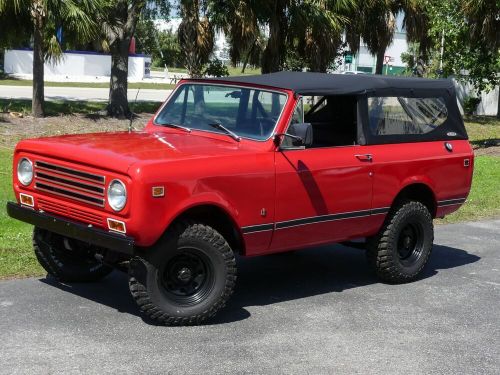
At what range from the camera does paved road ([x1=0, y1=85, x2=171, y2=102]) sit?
2877 centimetres

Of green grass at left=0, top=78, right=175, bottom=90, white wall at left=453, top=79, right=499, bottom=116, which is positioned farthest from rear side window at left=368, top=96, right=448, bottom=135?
green grass at left=0, top=78, right=175, bottom=90

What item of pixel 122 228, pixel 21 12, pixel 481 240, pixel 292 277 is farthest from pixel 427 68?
pixel 122 228

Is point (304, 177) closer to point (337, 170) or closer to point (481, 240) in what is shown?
point (337, 170)

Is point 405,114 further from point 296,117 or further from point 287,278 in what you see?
point 287,278

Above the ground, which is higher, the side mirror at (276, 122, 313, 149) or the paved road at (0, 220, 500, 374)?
the side mirror at (276, 122, 313, 149)

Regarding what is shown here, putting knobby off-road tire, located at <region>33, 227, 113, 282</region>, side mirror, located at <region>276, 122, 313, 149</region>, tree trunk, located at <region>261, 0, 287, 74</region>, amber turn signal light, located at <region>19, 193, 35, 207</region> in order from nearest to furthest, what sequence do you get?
amber turn signal light, located at <region>19, 193, 35, 207</region>
side mirror, located at <region>276, 122, 313, 149</region>
knobby off-road tire, located at <region>33, 227, 113, 282</region>
tree trunk, located at <region>261, 0, 287, 74</region>

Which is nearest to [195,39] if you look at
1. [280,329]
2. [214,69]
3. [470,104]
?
[214,69]

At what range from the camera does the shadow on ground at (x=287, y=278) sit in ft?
22.8

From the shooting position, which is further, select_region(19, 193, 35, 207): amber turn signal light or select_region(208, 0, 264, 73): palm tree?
select_region(208, 0, 264, 73): palm tree

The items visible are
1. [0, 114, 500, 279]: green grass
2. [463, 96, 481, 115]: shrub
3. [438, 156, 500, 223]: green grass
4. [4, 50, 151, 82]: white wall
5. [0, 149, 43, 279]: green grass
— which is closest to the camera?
[0, 149, 43, 279]: green grass

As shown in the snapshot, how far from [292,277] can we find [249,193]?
1.77 meters

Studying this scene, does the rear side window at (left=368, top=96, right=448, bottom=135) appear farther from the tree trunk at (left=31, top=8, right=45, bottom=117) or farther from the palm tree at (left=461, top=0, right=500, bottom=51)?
the tree trunk at (left=31, top=8, right=45, bottom=117)

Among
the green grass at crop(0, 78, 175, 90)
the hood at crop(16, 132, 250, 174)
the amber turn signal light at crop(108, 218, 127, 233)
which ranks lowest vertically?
the amber turn signal light at crop(108, 218, 127, 233)

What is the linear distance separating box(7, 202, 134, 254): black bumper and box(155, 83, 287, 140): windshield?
1.57m
